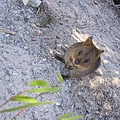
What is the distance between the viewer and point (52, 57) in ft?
16.0

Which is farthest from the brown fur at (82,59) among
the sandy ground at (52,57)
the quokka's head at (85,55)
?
the sandy ground at (52,57)

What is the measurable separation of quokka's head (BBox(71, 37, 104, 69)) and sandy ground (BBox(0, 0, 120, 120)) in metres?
0.25

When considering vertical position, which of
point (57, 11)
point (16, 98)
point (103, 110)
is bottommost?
point (103, 110)

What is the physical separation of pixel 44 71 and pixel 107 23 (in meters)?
2.56

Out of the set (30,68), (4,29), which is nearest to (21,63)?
(30,68)

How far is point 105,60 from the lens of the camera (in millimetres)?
5578

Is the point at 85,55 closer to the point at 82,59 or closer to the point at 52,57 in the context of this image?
the point at 82,59

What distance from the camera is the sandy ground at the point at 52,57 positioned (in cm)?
425

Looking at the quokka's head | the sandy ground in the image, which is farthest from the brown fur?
the sandy ground

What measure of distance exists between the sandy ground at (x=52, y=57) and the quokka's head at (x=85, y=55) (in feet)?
0.82

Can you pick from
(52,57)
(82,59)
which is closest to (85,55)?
(82,59)

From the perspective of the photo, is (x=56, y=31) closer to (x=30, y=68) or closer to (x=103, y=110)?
(x=30, y=68)

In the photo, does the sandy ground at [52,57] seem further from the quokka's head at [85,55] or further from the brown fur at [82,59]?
the quokka's head at [85,55]

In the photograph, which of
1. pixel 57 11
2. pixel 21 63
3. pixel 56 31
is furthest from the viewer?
pixel 57 11
